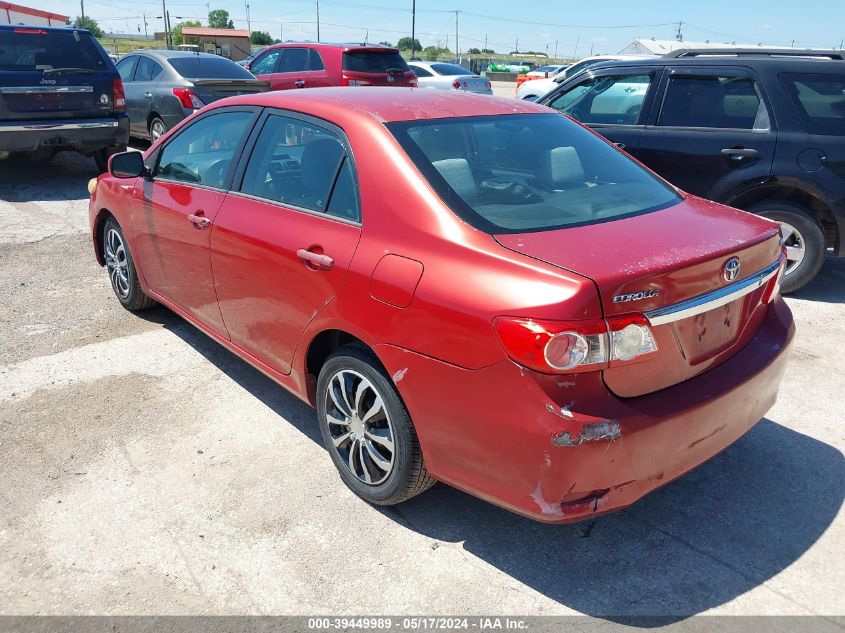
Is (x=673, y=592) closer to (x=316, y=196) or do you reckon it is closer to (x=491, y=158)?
(x=491, y=158)

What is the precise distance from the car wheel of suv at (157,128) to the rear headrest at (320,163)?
28.0ft

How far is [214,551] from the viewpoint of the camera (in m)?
2.79

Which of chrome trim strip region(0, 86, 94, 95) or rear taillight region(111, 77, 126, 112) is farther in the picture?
rear taillight region(111, 77, 126, 112)

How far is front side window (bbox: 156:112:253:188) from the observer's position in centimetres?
379

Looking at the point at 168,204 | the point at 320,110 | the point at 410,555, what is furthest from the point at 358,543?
the point at 168,204

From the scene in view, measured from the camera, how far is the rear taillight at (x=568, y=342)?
2.22 meters

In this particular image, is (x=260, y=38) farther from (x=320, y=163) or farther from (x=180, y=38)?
(x=320, y=163)

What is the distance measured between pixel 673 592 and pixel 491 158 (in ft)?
6.13

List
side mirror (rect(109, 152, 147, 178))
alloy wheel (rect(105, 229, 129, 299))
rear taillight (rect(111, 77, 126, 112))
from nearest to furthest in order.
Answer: side mirror (rect(109, 152, 147, 178)) → alloy wheel (rect(105, 229, 129, 299)) → rear taillight (rect(111, 77, 126, 112))

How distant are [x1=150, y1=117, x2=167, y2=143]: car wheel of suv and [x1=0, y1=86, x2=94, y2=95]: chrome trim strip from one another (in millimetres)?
1783

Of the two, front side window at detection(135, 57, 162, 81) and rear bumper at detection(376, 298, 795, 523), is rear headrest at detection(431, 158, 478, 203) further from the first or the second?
front side window at detection(135, 57, 162, 81)

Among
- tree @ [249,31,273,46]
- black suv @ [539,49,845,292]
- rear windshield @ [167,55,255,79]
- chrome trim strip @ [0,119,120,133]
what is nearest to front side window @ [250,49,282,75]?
rear windshield @ [167,55,255,79]

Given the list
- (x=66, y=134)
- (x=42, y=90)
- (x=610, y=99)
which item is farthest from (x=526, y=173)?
(x=42, y=90)

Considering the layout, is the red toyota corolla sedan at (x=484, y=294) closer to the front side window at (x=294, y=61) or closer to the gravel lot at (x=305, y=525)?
the gravel lot at (x=305, y=525)
